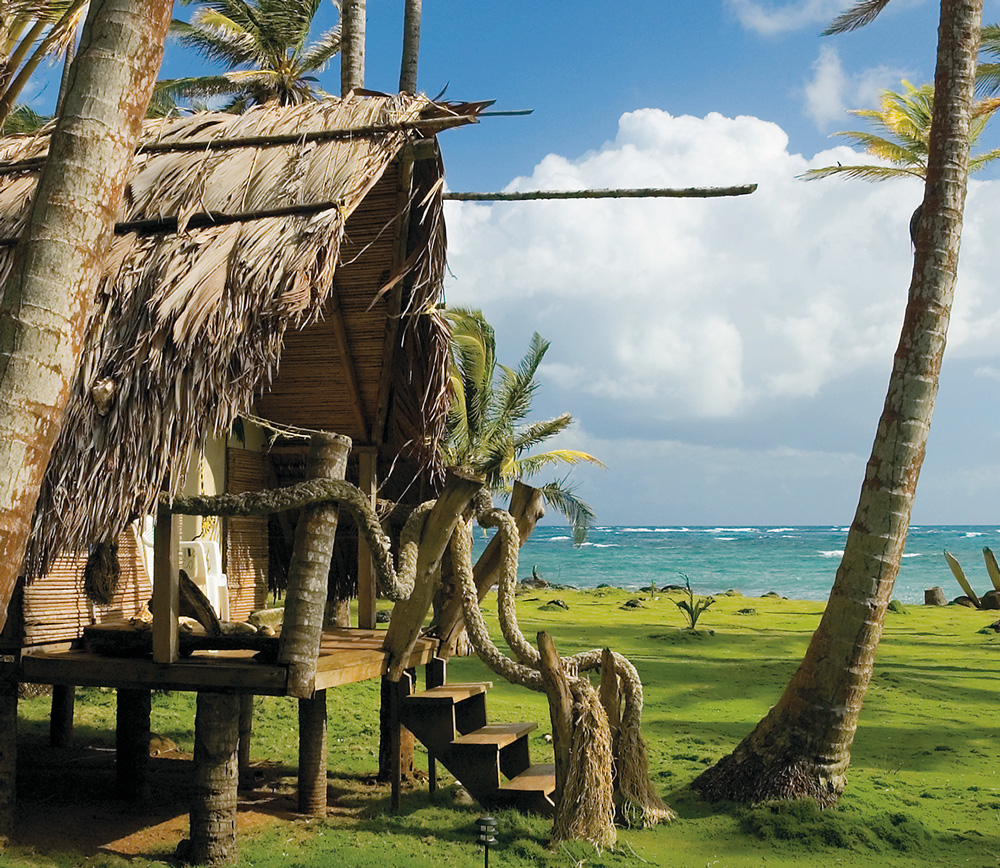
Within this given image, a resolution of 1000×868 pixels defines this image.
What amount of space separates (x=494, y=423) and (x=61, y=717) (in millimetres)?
12041

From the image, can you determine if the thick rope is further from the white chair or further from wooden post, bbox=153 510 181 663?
the white chair

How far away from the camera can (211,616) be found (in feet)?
18.3

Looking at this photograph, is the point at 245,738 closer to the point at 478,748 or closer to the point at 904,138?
the point at 478,748

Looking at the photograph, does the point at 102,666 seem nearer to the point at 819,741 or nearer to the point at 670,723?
the point at 819,741

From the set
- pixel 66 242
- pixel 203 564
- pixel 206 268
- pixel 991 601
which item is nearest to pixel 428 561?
pixel 206 268

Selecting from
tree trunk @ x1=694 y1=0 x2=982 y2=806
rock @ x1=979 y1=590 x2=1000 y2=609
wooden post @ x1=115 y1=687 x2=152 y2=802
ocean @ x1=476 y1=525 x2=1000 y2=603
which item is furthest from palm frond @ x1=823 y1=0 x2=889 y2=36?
ocean @ x1=476 y1=525 x2=1000 y2=603

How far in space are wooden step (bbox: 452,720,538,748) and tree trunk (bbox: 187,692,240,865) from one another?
155cm

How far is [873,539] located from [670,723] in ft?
12.2

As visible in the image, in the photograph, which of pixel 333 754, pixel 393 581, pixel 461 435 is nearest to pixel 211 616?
pixel 393 581

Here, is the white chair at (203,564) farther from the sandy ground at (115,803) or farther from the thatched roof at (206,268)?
the thatched roof at (206,268)

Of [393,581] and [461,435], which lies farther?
[461,435]

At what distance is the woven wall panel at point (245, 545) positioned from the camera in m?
8.62

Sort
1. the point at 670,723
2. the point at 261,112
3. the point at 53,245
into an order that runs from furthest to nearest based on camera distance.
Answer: the point at 670,723 < the point at 261,112 < the point at 53,245

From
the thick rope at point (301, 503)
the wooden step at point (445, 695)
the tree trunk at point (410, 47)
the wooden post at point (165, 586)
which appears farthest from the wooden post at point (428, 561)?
A: the tree trunk at point (410, 47)
